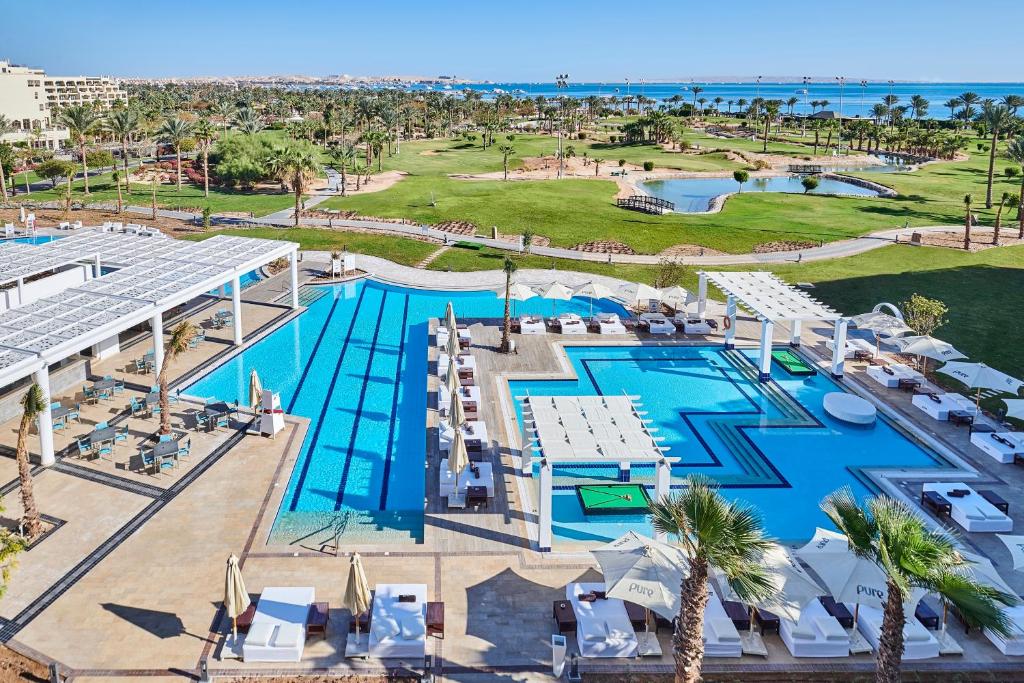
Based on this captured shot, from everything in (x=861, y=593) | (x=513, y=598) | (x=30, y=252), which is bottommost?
(x=513, y=598)

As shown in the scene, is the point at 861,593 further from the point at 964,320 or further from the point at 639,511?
the point at 964,320

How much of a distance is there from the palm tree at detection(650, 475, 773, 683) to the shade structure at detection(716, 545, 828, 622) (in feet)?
5.84

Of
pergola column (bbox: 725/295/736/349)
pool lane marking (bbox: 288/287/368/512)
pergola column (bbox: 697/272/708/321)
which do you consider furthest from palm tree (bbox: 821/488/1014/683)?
pergola column (bbox: 697/272/708/321)

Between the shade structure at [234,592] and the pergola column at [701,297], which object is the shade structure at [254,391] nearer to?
the shade structure at [234,592]

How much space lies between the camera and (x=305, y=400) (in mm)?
25656

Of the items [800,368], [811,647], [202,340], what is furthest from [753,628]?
[202,340]

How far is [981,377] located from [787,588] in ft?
50.1

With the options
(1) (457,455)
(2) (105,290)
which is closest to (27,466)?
(1) (457,455)

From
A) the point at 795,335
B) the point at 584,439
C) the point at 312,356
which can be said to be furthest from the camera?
the point at 795,335

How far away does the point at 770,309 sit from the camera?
2670cm

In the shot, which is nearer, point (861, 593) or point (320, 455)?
A: point (861, 593)

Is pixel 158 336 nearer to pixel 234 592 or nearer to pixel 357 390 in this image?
pixel 357 390

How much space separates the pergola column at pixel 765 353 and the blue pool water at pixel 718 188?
3883 centimetres

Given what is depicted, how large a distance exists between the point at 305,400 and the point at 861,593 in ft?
59.6
